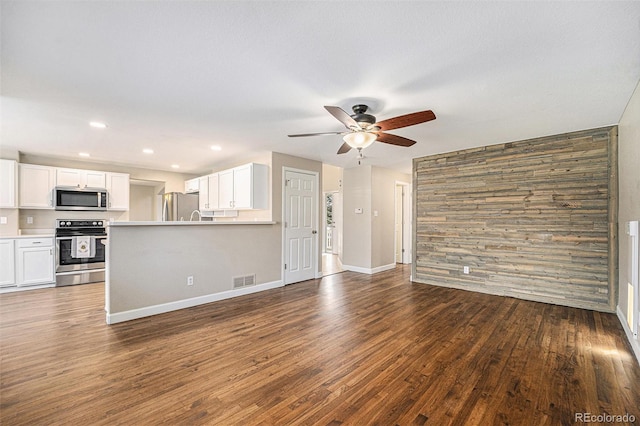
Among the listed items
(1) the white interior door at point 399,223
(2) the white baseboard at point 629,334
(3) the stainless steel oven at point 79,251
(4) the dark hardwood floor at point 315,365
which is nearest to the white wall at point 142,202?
(3) the stainless steel oven at point 79,251

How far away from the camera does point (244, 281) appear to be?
4.61 meters

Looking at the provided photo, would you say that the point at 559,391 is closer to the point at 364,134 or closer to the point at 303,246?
the point at 364,134

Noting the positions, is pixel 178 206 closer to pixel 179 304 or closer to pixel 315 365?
pixel 179 304

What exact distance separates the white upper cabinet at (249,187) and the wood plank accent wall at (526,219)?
9.64 ft

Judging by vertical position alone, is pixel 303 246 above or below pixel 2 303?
above

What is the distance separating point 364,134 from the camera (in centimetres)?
299

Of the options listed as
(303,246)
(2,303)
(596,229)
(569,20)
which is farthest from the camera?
(303,246)

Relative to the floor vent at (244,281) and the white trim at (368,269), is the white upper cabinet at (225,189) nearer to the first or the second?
the floor vent at (244,281)

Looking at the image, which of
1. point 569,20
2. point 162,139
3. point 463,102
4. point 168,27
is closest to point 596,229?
point 463,102

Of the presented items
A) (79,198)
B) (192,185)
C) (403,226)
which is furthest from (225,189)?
(403,226)

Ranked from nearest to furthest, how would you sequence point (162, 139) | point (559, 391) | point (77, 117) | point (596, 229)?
point (559, 391)
point (77, 117)
point (596, 229)
point (162, 139)

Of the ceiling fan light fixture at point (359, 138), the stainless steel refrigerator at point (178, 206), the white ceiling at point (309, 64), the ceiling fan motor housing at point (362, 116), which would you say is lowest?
the stainless steel refrigerator at point (178, 206)

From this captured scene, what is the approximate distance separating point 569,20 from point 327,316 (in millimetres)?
3379

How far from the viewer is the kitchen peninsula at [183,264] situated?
3379mm
